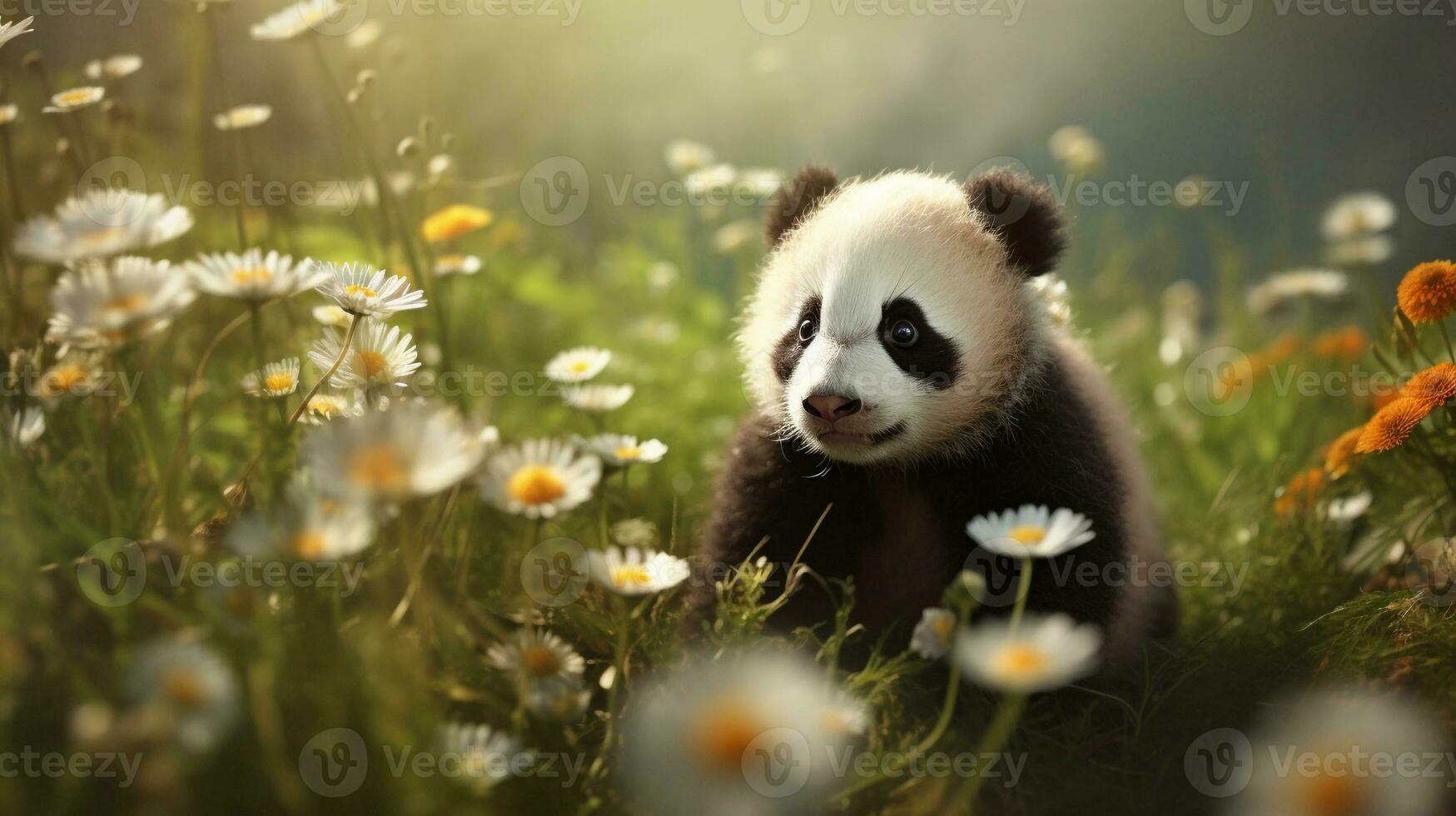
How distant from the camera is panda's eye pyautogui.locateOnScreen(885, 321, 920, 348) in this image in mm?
2641

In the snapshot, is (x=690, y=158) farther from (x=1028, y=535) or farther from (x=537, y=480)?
(x=1028, y=535)

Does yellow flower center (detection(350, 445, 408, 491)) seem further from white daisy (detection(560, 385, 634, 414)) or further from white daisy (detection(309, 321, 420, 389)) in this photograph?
white daisy (detection(560, 385, 634, 414))

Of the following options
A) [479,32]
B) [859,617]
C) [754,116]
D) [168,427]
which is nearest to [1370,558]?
[859,617]

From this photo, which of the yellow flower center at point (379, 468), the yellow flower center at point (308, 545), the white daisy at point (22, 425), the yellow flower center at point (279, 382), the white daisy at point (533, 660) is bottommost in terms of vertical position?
the white daisy at point (533, 660)

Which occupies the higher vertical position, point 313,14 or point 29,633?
point 313,14

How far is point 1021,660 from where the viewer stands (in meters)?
1.55

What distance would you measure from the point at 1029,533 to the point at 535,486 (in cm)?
100

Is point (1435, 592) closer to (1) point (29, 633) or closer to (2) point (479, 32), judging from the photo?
(1) point (29, 633)

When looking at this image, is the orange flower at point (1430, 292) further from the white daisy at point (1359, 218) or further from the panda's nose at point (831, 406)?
the white daisy at point (1359, 218)

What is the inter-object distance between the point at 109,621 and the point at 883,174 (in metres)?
2.47

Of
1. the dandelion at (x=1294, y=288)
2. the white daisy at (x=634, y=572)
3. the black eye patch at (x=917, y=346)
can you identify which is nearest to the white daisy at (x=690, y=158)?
the black eye patch at (x=917, y=346)

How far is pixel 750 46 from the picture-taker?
Answer: 7.21 m

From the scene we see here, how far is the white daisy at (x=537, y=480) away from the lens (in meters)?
1.92

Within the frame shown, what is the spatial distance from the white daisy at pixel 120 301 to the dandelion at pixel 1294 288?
13.9 feet
